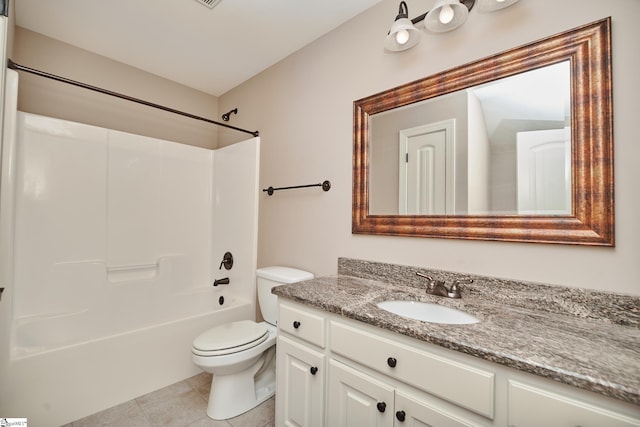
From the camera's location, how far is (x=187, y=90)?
2779mm

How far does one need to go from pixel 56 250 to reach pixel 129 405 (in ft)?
3.86

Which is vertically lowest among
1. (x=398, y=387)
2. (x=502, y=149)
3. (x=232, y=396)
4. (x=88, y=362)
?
(x=232, y=396)

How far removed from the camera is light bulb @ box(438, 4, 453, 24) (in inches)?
48.5

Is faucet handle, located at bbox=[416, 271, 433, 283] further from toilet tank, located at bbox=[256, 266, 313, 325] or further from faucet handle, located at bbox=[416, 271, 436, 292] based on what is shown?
toilet tank, located at bbox=[256, 266, 313, 325]

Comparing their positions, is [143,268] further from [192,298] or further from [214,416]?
[214,416]

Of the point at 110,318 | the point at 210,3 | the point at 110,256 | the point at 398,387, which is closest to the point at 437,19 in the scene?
the point at 210,3

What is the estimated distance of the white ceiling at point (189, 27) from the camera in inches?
68.0

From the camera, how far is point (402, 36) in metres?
1.36

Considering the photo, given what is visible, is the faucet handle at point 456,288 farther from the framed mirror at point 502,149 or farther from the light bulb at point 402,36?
the light bulb at point 402,36

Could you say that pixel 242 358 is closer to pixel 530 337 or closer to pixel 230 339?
pixel 230 339

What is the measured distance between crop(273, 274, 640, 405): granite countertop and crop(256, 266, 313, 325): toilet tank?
0.52 metres

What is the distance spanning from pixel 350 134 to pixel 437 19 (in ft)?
2.33

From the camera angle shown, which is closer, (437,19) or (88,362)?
(437,19)

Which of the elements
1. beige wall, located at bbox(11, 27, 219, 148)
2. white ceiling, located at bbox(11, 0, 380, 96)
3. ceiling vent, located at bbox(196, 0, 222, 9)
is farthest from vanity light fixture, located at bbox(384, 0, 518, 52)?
beige wall, located at bbox(11, 27, 219, 148)
